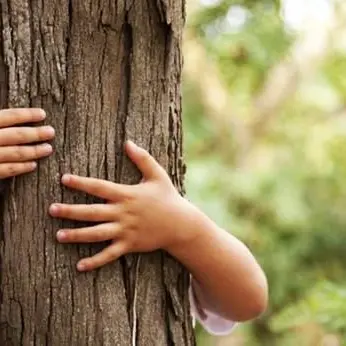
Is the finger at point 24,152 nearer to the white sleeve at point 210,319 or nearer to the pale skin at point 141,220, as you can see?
the pale skin at point 141,220

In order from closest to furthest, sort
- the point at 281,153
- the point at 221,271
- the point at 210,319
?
the point at 221,271 → the point at 210,319 → the point at 281,153

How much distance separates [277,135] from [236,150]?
0.37 meters

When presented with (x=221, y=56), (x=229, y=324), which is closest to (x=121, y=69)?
(x=229, y=324)

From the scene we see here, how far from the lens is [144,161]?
1.13m

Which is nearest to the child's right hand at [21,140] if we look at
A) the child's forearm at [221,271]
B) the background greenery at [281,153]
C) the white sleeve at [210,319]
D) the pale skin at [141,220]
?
the pale skin at [141,220]

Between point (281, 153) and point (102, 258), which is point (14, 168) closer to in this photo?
point (102, 258)

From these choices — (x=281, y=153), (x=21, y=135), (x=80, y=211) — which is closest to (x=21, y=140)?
(x=21, y=135)

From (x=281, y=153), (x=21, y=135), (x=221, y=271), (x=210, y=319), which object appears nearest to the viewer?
(x=21, y=135)

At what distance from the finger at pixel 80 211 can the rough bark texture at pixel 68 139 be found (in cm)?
2

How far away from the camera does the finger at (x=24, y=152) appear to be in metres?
1.06

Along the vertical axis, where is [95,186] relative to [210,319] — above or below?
above

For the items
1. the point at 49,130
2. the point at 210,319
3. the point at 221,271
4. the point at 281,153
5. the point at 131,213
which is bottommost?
the point at 281,153

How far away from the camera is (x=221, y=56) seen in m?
3.84

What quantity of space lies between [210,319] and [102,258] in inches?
12.1
